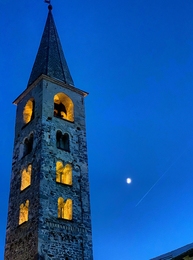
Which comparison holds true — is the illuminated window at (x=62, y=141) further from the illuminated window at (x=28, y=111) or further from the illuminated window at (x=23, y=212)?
the illuminated window at (x=23, y=212)

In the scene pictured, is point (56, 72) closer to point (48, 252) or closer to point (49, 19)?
point (49, 19)

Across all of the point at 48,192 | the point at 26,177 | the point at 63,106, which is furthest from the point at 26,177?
the point at 63,106

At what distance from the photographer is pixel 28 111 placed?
1261 inches

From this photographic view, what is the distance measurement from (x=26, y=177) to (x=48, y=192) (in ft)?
10.7

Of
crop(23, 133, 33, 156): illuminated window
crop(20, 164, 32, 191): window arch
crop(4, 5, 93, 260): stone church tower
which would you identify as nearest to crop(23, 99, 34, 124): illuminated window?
crop(4, 5, 93, 260): stone church tower

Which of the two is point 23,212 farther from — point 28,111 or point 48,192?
point 28,111

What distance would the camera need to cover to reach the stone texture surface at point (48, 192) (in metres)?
24.0

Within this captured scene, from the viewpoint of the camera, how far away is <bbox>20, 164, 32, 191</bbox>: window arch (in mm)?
27614

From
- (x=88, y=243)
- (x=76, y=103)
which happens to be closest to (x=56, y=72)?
(x=76, y=103)

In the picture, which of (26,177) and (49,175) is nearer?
(49,175)

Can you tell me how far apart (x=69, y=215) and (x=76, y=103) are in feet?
32.9

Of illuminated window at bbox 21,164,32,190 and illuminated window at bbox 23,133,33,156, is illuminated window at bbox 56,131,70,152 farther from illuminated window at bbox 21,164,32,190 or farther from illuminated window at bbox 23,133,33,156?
illuminated window at bbox 21,164,32,190

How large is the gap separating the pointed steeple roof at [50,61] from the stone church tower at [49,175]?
4.8 inches

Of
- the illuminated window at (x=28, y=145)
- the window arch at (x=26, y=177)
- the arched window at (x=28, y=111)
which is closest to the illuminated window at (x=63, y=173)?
the window arch at (x=26, y=177)
